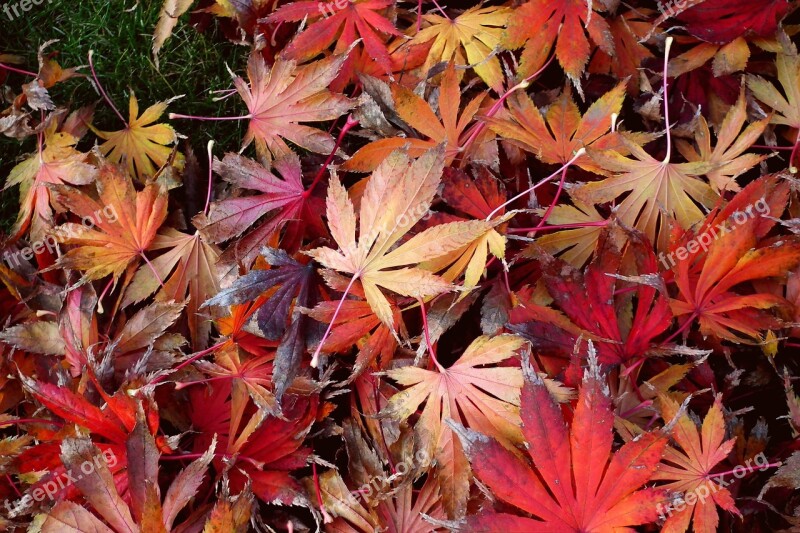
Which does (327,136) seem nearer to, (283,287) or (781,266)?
(283,287)

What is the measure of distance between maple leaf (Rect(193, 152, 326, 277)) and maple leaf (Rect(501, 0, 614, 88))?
44 cm

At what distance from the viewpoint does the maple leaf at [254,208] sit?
1031 mm

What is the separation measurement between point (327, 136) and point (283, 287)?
29 centimetres

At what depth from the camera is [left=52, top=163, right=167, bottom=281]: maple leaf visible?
1059 millimetres

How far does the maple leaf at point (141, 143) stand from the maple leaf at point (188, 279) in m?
0.22

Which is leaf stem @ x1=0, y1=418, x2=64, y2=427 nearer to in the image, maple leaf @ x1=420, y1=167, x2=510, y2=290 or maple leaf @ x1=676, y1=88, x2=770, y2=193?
maple leaf @ x1=420, y1=167, x2=510, y2=290

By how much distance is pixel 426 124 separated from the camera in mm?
1054

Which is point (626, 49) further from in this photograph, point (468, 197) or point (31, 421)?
point (31, 421)

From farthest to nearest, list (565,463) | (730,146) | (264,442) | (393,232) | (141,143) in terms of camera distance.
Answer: (141,143), (730,146), (264,442), (393,232), (565,463)

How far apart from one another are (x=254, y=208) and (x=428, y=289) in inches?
14.0

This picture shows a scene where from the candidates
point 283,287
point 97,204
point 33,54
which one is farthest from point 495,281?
point 33,54

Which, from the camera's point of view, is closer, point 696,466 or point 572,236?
point 696,466

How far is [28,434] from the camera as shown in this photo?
103 cm

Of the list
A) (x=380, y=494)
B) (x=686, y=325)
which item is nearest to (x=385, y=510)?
(x=380, y=494)
